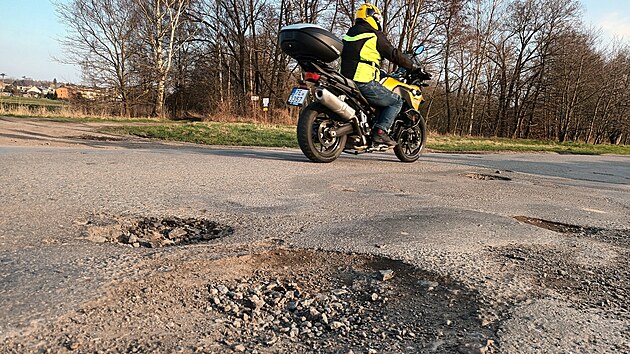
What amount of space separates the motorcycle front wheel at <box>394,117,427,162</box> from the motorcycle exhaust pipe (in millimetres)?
1342

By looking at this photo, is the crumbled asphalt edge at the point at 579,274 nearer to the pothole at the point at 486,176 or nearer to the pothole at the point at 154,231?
the pothole at the point at 154,231

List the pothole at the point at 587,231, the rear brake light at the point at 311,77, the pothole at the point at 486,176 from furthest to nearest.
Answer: the pothole at the point at 486,176, the rear brake light at the point at 311,77, the pothole at the point at 587,231

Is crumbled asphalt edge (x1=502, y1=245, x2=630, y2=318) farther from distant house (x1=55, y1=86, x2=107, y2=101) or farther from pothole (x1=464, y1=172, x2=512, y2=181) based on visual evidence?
distant house (x1=55, y1=86, x2=107, y2=101)

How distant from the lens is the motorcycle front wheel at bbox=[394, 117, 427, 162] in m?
7.48

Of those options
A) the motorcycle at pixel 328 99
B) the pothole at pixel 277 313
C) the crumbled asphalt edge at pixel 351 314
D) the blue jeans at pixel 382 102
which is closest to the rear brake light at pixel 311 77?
the motorcycle at pixel 328 99

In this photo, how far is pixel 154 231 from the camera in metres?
Result: 2.90

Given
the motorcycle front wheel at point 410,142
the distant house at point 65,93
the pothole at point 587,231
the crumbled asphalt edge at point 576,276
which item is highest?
the distant house at point 65,93

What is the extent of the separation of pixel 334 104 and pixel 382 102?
0.96 metres

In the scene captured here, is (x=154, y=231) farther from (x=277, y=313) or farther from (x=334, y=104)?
(x=334, y=104)

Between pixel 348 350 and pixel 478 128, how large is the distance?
4155 cm

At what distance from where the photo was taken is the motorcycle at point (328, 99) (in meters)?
5.96

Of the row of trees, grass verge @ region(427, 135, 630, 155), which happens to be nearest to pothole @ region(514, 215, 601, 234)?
grass verge @ region(427, 135, 630, 155)

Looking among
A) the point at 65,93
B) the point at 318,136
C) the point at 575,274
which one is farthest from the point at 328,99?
the point at 65,93

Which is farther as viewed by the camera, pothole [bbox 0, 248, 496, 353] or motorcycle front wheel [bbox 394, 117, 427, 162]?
motorcycle front wheel [bbox 394, 117, 427, 162]
